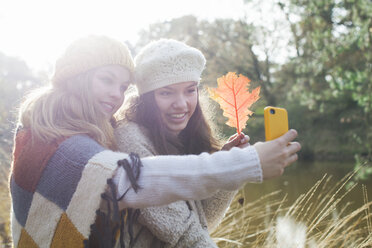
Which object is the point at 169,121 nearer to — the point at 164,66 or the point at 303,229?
the point at 164,66

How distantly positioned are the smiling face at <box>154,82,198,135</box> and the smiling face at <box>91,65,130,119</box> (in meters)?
0.26

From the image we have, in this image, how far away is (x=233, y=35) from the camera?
53.4 feet

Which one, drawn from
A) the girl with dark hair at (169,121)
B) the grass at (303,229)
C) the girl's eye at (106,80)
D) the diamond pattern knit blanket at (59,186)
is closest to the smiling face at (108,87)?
the girl's eye at (106,80)

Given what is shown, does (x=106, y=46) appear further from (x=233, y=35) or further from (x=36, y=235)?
(x=233, y=35)

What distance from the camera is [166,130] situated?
6.74 ft

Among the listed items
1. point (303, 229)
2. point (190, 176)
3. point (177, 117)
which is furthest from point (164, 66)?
point (303, 229)

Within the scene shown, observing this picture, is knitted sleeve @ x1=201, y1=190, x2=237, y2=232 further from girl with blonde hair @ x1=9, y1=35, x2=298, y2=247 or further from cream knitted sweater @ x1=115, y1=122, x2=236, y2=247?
girl with blonde hair @ x1=9, y1=35, x2=298, y2=247

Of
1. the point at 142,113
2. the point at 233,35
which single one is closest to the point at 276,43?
the point at 233,35

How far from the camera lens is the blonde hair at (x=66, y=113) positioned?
4.55 feet

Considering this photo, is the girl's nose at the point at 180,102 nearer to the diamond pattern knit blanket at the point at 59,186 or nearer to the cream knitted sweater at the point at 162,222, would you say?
the cream knitted sweater at the point at 162,222

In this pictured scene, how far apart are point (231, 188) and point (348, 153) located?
36.3 ft

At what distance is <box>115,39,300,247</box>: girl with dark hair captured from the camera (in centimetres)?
163

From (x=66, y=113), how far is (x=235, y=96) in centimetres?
78

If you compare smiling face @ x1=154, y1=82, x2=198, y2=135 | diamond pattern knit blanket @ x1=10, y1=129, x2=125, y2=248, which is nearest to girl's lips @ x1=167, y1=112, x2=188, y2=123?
smiling face @ x1=154, y1=82, x2=198, y2=135
